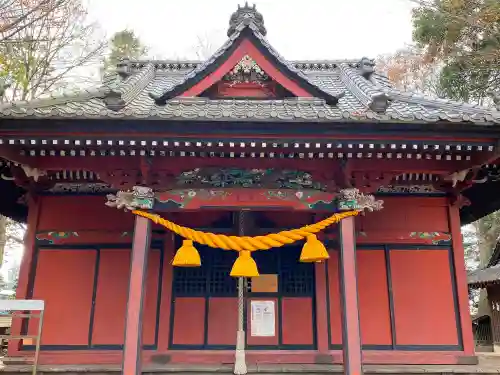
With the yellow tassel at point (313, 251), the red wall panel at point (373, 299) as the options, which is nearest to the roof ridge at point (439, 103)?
the red wall panel at point (373, 299)

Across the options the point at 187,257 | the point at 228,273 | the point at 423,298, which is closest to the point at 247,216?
the point at 228,273

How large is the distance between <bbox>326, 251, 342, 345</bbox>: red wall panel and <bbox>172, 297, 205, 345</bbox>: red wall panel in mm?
2383

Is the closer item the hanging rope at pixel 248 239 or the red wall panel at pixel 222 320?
the hanging rope at pixel 248 239

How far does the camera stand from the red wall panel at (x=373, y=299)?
7164 mm

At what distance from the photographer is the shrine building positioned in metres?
5.57

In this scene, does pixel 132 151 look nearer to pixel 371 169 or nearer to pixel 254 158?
pixel 254 158

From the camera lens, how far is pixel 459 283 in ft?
23.9

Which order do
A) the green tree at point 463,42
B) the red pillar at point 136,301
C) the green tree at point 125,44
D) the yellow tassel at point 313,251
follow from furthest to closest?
the green tree at point 125,44
the green tree at point 463,42
the yellow tassel at point 313,251
the red pillar at point 136,301

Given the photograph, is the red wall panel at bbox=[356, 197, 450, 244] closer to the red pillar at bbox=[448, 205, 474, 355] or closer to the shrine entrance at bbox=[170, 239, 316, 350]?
the red pillar at bbox=[448, 205, 474, 355]

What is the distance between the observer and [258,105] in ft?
23.0

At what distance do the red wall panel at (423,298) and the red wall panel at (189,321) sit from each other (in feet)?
11.8

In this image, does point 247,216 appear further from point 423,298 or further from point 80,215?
point 423,298

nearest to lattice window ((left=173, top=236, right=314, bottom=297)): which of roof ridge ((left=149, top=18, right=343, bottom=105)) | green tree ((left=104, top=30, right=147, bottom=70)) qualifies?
roof ridge ((left=149, top=18, right=343, bottom=105))

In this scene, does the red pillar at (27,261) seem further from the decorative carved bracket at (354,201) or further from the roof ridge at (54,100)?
the decorative carved bracket at (354,201)
